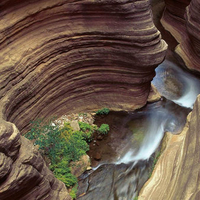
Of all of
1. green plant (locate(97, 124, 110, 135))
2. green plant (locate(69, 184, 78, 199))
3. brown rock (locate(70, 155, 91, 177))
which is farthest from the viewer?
green plant (locate(97, 124, 110, 135))

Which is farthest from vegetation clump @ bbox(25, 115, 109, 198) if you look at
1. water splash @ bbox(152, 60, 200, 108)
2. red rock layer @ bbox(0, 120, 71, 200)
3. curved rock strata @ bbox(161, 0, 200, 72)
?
curved rock strata @ bbox(161, 0, 200, 72)

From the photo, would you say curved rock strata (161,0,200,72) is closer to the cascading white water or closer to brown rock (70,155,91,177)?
the cascading white water

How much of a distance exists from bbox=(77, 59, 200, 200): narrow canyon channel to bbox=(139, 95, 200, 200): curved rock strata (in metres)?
1.31

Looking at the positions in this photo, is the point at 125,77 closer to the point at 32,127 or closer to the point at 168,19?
the point at 32,127

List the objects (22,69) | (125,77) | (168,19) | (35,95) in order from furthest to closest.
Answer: (168,19), (125,77), (35,95), (22,69)

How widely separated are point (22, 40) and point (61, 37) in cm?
107

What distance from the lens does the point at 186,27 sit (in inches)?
439

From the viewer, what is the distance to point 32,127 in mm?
7258

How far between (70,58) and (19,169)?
13.2 feet

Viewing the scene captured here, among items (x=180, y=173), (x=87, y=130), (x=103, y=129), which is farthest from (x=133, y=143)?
(x=180, y=173)

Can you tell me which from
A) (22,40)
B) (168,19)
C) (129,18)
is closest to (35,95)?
(22,40)

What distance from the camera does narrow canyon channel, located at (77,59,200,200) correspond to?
6785mm

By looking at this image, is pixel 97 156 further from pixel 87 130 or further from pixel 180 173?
pixel 180 173

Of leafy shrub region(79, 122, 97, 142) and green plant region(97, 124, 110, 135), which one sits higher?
leafy shrub region(79, 122, 97, 142)
